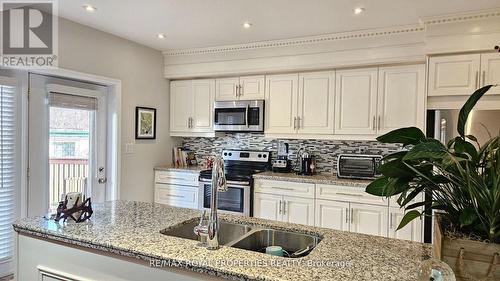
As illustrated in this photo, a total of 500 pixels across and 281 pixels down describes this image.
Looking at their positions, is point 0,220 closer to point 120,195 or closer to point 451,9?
point 120,195

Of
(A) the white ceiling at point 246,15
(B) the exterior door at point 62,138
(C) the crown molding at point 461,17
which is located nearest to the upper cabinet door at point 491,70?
(C) the crown molding at point 461,17

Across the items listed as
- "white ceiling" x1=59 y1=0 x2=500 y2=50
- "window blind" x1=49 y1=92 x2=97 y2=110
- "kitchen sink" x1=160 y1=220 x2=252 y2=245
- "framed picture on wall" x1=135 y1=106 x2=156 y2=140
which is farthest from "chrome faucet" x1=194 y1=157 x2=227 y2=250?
"framed picture on wall" x1=135 y1=106 x2=156 y2=140

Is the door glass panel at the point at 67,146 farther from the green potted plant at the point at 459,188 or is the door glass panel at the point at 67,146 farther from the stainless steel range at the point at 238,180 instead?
the green potted plant at the point at 459,188

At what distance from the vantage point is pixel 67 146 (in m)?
3.27

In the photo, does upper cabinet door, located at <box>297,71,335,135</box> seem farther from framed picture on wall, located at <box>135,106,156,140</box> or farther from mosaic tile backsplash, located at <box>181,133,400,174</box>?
framed picture on wall, located at <box>135,106,156,140</box>

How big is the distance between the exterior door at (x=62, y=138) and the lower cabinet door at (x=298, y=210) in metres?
2.06

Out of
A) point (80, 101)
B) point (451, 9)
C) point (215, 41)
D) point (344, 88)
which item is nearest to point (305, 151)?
point (344, 88)

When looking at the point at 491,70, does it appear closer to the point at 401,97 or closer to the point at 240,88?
the point at 401,97

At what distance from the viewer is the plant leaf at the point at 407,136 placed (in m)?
1.03

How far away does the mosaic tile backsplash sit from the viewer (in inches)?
150

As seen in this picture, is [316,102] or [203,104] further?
[203,104]

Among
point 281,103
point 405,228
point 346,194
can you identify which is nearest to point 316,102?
point 281,103

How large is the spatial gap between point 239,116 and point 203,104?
598 millimetres

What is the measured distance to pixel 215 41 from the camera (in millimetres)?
3828
